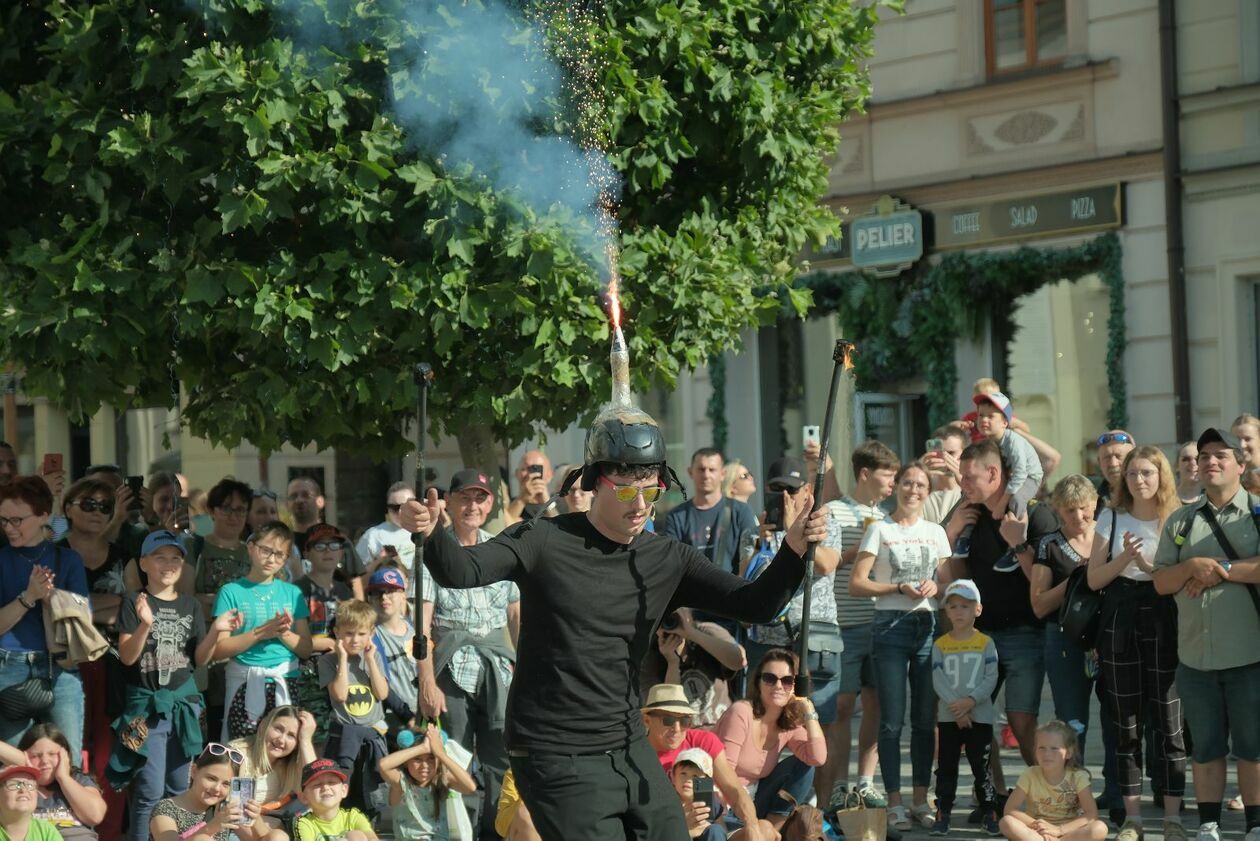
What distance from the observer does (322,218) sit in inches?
400

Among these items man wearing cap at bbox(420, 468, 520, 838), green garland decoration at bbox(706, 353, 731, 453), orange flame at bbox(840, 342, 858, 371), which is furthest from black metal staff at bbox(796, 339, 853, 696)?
green garland decoration at bbox(706, 353, 731, 453)

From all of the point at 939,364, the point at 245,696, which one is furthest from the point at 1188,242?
the point at 245,696

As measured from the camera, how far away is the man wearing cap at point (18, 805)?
8.05 meters

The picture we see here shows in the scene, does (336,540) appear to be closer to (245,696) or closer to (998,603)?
(245,696)

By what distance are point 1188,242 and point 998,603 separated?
7.08 m

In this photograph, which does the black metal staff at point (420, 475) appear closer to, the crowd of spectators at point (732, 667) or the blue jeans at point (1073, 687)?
the crowd of spectators at point (732, 667)

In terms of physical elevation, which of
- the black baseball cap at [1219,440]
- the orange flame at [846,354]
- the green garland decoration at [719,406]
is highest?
the green garland decoration at [719,406]

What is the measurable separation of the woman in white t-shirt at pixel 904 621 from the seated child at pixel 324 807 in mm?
2576

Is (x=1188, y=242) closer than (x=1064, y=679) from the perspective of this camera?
No

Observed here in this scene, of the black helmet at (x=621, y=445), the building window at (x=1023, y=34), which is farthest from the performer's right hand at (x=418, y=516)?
the building window at (x=1023, y=34)

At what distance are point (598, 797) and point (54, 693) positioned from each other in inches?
166

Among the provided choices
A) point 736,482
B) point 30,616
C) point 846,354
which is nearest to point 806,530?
point 846,354

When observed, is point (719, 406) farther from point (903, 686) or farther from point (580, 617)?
point (580, 617)

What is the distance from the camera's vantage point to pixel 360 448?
11.5 meters
